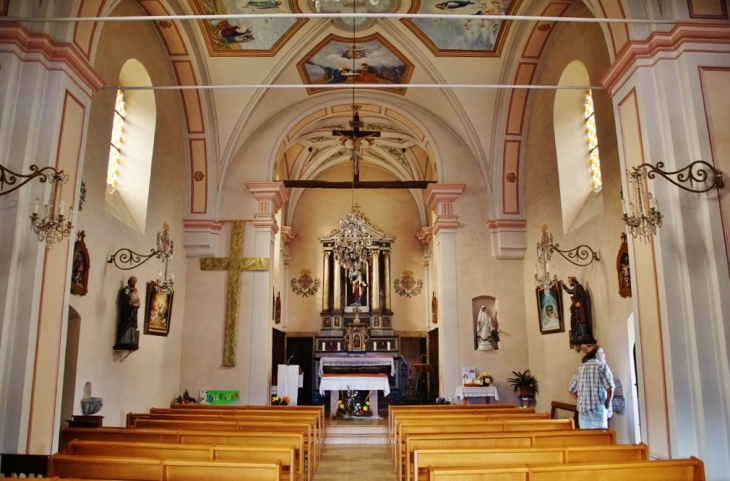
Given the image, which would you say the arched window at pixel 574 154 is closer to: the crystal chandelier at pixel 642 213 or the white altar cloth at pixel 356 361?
the crystal chandelier at pixel 642 213

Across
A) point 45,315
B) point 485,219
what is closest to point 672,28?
point 45,315

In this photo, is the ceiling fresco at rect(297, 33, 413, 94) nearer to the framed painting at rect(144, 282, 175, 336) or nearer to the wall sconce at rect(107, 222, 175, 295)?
the wall sconce at rect(107, 222, 175, 295)

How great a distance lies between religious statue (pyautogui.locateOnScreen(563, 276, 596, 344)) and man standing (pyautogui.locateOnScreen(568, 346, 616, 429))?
1.84m

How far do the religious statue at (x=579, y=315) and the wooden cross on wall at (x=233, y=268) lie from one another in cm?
590

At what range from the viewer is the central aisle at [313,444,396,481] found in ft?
25.0

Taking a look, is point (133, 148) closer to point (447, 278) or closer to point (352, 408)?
point (447, 278)

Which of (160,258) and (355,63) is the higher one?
(355,63)

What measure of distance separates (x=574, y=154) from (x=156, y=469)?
8352 millimetres

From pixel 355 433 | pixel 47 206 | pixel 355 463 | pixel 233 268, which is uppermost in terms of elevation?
pixel 233 268

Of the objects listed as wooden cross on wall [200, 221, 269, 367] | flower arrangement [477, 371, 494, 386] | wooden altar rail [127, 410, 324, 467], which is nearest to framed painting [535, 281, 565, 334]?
flower arrangement [477, 371, 494, 386]

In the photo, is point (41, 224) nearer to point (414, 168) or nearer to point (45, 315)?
point (45, 315)

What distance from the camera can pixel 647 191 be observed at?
539 centimetres

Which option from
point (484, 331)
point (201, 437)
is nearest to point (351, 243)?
point (484, 331)

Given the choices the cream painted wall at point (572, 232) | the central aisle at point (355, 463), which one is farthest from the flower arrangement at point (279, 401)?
the cream painted wall at point (572, 232)
